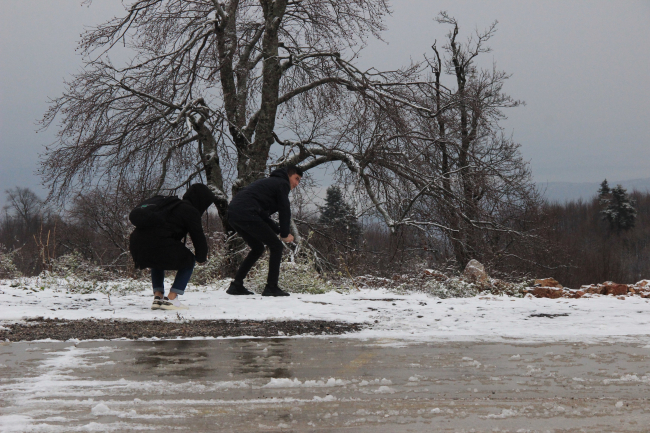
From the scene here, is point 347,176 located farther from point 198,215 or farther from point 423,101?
point 198,215

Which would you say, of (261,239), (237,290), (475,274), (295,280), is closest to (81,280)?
(237,290)

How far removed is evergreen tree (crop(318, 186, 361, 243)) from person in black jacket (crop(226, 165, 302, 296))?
506 centimetres

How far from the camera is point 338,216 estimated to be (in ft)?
53.0

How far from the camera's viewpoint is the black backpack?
7.32 metres

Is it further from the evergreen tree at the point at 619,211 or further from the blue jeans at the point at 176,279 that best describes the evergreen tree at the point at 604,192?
the blue jeans at the point at 176,279

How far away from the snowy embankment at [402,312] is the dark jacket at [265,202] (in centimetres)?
110

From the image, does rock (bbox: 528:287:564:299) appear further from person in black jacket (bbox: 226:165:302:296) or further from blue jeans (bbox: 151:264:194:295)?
blue jeans (bbox: 151:264:194:295)

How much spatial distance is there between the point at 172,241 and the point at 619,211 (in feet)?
237

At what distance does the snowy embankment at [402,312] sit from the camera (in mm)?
5969

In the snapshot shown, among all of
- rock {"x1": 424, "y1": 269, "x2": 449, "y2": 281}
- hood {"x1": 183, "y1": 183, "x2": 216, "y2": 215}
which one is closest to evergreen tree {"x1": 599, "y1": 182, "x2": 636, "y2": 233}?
rock {"x1": 424, "y1": 269, "x2": 449, "y2": 281}

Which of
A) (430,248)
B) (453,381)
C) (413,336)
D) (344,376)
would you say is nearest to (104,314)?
(413,336)

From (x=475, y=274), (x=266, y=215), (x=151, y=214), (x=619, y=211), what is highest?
(x=619, y=211)

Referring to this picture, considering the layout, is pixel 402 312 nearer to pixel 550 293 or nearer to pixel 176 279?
pixel 176 279

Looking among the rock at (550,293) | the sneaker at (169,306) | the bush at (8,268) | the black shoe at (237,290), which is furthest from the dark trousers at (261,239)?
the bush at (8,268)
